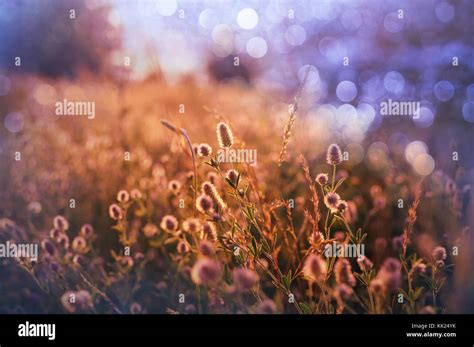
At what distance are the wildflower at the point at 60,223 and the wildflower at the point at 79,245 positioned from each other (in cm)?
7

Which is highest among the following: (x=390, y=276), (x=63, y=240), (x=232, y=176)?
(x=232, y=176)

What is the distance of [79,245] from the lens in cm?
200

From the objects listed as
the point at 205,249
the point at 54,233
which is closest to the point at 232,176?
the point at 205,249

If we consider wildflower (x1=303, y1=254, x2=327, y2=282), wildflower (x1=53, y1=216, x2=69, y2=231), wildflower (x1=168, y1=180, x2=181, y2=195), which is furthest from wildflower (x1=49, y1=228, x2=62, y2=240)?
wildflower (x1=303, y1=254, x2=327, y2=282)

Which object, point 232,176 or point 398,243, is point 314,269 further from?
point 398,243

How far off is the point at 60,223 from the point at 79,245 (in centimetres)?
11

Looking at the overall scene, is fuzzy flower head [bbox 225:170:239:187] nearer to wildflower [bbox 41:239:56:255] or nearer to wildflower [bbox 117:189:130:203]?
wildflower [bbox 117:189:130:203]

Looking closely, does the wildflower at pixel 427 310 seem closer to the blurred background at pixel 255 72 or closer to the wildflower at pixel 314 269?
the blurred background at pixel 255 72

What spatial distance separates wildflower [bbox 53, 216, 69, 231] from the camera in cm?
196

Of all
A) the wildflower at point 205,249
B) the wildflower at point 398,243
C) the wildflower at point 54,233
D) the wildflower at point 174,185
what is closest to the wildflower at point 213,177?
the wildflower at point 174,185

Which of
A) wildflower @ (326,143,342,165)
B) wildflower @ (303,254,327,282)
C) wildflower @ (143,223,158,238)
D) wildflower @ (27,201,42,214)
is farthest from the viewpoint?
wildflower @ (27,201,42,214)

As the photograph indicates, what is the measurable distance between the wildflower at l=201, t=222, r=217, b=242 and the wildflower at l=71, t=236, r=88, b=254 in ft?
1.88
